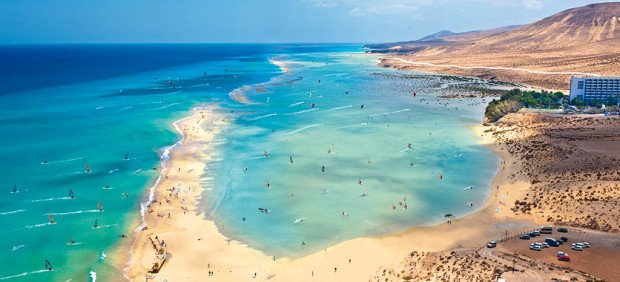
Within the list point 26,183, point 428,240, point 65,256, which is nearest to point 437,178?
point 428,240


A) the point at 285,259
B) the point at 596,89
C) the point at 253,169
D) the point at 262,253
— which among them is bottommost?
the point at 285,259

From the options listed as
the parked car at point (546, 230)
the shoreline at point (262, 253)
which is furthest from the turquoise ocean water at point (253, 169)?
the parked car at point (546, 230)

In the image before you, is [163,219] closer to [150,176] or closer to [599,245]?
[150,176]

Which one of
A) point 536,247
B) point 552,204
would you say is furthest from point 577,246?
point 552,204

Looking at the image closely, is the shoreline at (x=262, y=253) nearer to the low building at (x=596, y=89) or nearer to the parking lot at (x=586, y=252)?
the parking lot at (x=586, y=252)

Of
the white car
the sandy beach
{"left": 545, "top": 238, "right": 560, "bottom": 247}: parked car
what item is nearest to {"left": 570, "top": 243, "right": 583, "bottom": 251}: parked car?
{"left": 545, "top": 238, "right": 560, "bottom": 247}: parked car

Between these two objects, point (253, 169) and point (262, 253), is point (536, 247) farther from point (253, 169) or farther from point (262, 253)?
point (253, 169)

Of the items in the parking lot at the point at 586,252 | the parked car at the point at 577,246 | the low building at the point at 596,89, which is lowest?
the parking lot at the point at 586,252
